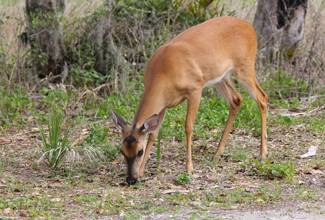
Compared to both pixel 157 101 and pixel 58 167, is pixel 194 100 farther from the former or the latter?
pixel 58 167

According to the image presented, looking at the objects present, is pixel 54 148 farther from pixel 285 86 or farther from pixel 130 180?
pixel 285 86

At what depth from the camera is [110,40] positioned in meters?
8.85

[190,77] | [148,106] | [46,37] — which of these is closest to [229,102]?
[190,77]

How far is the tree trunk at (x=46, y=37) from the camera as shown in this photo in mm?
8578

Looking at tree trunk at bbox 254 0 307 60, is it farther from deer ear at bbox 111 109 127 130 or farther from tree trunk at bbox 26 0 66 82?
deer ear at bbox 111 109 127 130

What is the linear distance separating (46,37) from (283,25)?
5523mm

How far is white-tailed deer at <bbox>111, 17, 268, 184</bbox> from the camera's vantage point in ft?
16.3

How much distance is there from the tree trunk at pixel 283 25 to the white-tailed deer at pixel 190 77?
3.60 meters

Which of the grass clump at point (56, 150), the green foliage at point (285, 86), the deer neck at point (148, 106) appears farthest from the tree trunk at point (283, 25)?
the grass clump at point (56, 150)

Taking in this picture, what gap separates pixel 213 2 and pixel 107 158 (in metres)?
5.58

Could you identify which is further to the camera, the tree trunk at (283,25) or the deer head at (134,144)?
the tree trunk at (283,25)

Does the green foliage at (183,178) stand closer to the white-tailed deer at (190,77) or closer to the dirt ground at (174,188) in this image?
the dirt ground at (174,188)

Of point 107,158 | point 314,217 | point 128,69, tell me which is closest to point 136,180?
point 107,158

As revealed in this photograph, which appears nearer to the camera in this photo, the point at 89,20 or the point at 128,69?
the point at 128,69
